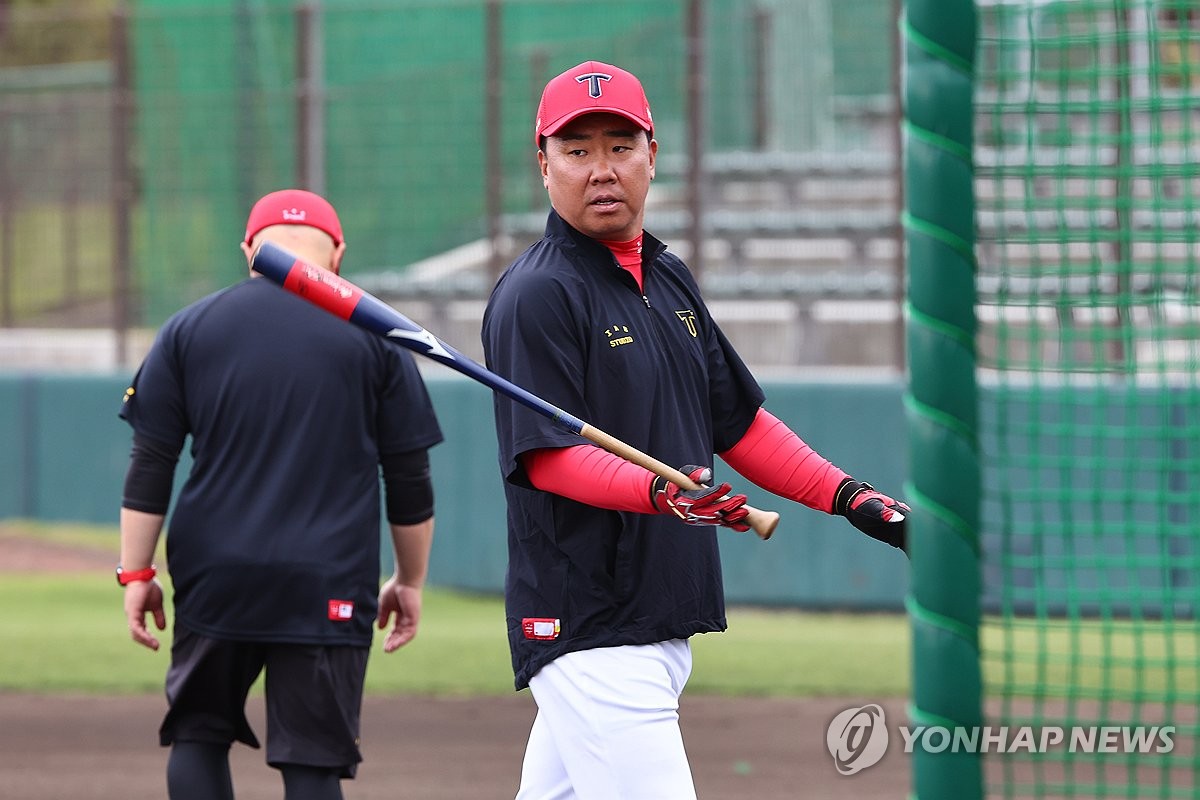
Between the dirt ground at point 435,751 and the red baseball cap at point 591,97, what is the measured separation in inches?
133

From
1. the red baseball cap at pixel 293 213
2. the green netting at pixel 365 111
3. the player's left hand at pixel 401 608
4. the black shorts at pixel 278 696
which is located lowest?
the black shorts at pixel 278 696

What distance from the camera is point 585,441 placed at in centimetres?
341

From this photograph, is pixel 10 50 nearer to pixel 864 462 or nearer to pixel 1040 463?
pixel 864 462

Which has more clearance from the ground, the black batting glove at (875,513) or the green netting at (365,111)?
the green netting at (365,111)

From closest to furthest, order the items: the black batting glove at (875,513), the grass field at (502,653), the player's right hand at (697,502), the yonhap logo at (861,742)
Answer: the player's right hand at (697,502), the black batting glove at (875,513), the yonhap logo at (861,742), the grass field at (502,653)

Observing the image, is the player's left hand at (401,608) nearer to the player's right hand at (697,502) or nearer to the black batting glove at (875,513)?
the black batting glove at (875,513)

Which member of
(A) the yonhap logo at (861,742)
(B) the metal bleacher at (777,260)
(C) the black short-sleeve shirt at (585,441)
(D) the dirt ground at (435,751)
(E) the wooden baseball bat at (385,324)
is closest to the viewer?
(E) the wooden baseball bat at (385,324)

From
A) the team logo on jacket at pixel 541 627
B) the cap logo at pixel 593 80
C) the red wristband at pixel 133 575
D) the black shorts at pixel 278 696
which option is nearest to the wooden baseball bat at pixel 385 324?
the team logo on jacket at pixel 541 627

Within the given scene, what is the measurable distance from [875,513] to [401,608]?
5.80ft

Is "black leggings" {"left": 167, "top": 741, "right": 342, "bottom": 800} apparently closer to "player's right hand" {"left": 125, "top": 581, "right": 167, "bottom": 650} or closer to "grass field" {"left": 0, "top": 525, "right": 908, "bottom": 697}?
"player's right hand" {"left": 125, "top": 581, "right": 167, "bottom": 650}

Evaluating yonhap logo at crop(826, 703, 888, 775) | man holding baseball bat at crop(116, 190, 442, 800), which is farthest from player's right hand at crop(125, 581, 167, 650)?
yonhap logo at crop(826, 703, 888, 775)

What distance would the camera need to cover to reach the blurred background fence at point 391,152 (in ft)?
39.5

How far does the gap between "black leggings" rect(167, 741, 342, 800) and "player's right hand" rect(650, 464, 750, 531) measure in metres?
1.79

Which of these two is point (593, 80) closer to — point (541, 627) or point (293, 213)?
point (541, 627)
